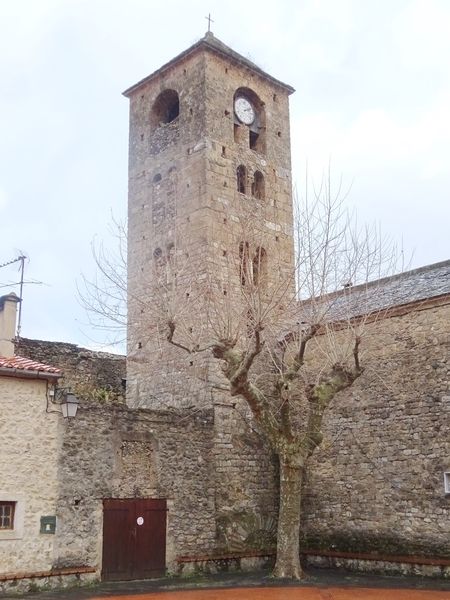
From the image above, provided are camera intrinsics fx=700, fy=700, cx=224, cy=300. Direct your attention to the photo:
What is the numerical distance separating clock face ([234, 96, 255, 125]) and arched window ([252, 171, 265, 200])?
1.50 metres

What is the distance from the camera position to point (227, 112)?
727 inches

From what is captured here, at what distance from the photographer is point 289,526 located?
1307 centimetres

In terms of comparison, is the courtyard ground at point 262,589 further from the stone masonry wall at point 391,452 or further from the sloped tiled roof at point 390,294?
the sloped tiled roof at point 390,294

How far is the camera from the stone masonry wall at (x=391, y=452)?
45.2 ft

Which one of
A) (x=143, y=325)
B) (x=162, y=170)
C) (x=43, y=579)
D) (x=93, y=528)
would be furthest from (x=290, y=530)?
(x=162, y=170)

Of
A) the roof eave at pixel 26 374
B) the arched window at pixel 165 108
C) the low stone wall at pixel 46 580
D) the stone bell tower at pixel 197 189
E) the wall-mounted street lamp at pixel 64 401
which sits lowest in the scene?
the low stone wall at pixel 46 580

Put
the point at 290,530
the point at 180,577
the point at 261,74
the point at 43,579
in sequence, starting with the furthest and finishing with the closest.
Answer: the point at 261,74 < the point at 180,577 < the point at 290,530 < the point at 43,579

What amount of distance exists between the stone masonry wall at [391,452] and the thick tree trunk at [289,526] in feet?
7.67

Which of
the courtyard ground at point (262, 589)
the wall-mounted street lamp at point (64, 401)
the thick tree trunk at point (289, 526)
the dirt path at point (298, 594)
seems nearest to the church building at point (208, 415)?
the wall-mounted street lamp at point (64, 401)

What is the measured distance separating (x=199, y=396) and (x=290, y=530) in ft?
13.8

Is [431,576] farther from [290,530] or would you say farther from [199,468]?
[199,468]

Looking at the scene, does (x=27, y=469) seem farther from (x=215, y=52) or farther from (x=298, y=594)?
(x=215, y=52)

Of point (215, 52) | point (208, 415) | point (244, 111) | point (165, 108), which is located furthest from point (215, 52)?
point (208, 415)

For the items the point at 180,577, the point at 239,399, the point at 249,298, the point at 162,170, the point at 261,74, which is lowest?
the point at 180,577
